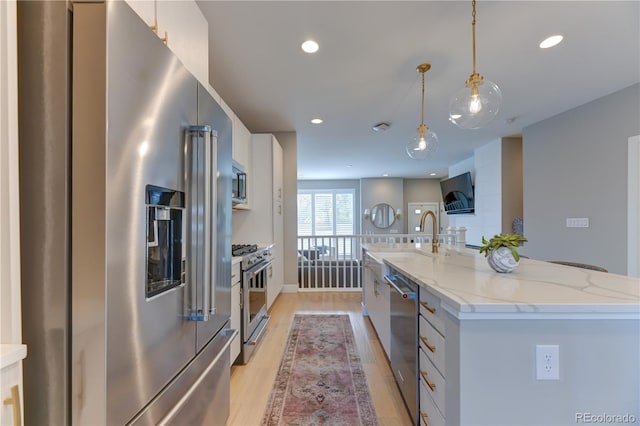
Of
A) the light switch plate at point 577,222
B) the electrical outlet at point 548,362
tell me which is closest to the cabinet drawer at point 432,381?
the electrical outlet at point 548,362

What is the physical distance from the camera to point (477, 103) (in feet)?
6.37

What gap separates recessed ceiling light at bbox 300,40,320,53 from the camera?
2.26 metres

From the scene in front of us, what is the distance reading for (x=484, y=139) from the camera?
16.9ft

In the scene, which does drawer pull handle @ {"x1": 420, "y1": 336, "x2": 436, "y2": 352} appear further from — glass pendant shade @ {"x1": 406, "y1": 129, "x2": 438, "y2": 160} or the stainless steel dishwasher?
glass pendant shade @ {"x1": 406, "y1": 129, "x2": 438, "y2": 160}

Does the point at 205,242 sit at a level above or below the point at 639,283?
above

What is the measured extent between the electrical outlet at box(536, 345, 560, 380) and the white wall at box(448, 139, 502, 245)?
485 centimetres

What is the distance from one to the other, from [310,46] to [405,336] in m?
2.28

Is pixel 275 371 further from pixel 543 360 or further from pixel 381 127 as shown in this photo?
pixel 381 127

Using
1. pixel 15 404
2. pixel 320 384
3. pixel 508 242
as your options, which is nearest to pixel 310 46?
pixel 508 242

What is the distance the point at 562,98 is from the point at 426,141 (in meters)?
2.01

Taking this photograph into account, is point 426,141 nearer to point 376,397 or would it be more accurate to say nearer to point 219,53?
point 219,53

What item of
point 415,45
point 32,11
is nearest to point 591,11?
point 415,45

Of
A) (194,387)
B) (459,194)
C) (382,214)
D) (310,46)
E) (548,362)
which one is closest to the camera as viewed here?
(548,362)

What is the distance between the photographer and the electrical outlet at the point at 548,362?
0.98 meters
